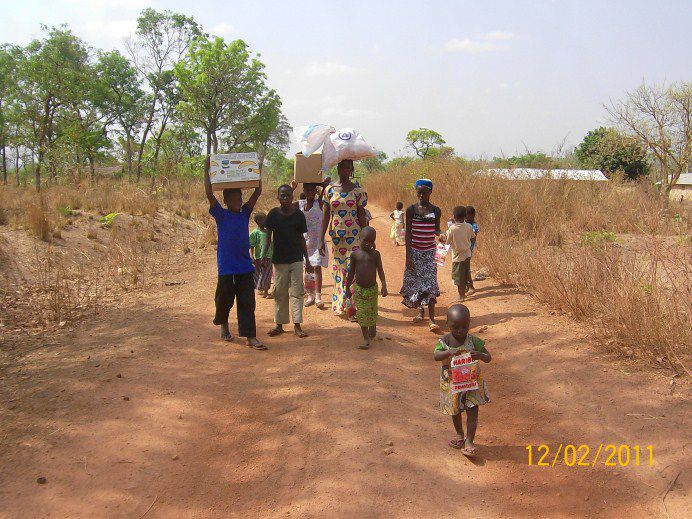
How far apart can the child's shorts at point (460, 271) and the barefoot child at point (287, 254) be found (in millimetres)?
2492

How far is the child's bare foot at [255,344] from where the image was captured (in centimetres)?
534

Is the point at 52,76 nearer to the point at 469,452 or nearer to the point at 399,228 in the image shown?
the point at 399,228

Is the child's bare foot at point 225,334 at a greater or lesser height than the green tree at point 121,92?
lesser

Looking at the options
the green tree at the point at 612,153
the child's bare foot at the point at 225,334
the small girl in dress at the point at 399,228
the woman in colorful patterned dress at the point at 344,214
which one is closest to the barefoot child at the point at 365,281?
the woman in colorful patterned dress at the point at 344,214

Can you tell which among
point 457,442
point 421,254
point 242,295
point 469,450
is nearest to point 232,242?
point 242,295

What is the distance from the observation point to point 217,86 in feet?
91.7

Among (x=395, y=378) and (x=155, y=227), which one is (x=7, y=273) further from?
(x=395, y=378)

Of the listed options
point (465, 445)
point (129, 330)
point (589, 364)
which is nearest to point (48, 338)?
point (129, 330)

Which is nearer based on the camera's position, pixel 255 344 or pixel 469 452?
pixel 469 452

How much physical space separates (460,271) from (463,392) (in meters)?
3.87

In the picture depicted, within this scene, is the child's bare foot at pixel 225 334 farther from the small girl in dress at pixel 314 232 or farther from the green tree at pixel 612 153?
the green tree at pixel 612 153

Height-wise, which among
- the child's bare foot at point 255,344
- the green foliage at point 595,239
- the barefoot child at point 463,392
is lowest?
the child's bare foot at point 255,344

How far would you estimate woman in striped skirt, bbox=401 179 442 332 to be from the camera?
6.09m
